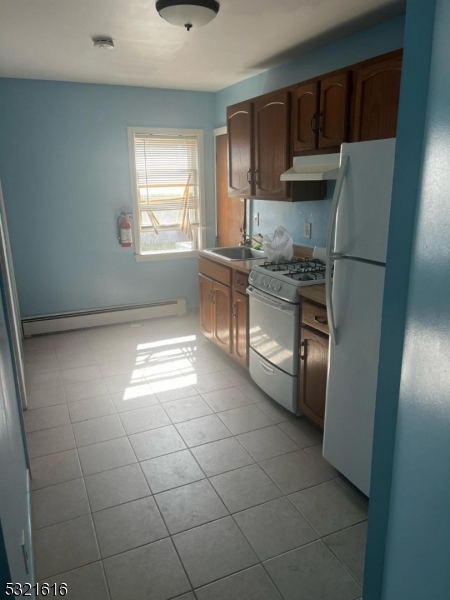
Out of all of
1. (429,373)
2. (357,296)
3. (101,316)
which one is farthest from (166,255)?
(429,373)

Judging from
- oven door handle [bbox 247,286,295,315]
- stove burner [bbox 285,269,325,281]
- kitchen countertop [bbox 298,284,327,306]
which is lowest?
oven door handle [bbox 247,286,295,315]

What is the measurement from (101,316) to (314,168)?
2.94 meters

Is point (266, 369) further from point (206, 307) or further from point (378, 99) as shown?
point (378, 99)

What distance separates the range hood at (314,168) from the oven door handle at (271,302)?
79cm

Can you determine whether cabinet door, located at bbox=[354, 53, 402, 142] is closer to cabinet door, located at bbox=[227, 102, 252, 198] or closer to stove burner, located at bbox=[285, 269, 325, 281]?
stove burner, located at bbox=[285, 269, 325, 281]

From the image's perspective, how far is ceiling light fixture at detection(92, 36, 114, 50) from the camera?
9.46ft

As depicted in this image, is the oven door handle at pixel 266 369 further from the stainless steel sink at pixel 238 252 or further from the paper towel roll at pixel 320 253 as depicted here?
the stainless steel sink at pixel 238 252

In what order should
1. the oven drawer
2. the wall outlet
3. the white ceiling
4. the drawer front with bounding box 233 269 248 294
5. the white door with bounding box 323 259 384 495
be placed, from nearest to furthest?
the white door with bounding box 323 259 384 495 < the white ceiling < the oven drawer < the drawer front with bounding box 233 269 248 294 < the wall outlet

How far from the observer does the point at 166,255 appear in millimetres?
5020

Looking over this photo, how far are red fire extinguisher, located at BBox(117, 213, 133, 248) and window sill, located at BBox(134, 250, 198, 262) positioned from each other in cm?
21

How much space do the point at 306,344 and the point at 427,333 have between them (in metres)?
1.58

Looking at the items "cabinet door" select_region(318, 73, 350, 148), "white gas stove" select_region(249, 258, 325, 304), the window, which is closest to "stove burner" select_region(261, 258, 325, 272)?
"white gas stove" select_region(249, 258, 325, 304)

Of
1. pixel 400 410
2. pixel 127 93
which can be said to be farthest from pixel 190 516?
pixel 127 93

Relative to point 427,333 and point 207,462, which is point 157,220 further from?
point 427,333
